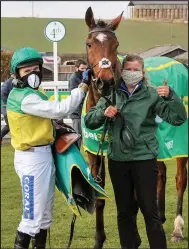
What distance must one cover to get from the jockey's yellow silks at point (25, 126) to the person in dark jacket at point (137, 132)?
0.35m

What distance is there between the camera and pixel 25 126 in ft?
13.6

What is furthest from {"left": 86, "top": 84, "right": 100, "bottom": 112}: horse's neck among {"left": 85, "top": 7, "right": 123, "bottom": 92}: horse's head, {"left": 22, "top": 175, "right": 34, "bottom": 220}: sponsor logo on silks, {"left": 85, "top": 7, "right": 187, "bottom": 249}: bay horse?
{"left": 22, "top": 175, "right": 34, "bottom": 220}: sponsor logo on silks

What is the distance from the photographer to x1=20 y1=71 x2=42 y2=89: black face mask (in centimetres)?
419

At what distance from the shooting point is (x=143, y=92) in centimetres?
425

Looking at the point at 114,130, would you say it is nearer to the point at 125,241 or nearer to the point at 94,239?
the point at 125,241

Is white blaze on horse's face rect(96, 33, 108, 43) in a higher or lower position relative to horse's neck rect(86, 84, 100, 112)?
higher

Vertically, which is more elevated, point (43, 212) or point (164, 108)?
point (164, 108)

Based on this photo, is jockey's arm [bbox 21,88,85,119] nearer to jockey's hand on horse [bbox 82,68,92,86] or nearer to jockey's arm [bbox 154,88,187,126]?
jockey's hand on horse [bbox 82,68,92,86]

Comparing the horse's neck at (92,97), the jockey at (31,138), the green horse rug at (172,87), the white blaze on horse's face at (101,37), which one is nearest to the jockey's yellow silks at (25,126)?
the jockey at (31,138)

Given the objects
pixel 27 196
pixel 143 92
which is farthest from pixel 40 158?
pixel 143 92

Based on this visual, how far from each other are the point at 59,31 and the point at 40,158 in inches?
316

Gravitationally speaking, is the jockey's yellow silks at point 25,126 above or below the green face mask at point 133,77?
below

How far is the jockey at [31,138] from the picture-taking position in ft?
13.6

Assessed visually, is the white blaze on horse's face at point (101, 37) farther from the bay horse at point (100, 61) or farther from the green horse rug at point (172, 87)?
the green horse rug at point (172, 87)
